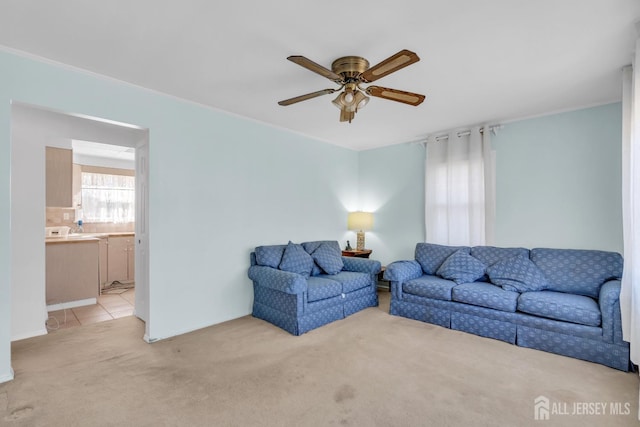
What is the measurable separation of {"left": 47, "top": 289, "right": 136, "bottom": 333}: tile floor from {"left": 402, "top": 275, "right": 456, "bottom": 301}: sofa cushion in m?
3.54

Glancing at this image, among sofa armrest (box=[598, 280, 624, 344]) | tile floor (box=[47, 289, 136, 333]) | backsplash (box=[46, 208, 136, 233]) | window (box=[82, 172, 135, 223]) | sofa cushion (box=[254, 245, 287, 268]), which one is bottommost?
tile floor (box=[47, 289, 136, 333])

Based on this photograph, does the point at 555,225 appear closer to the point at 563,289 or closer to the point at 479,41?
the point at 563,289

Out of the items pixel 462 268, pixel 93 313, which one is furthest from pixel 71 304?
pixel 462 268

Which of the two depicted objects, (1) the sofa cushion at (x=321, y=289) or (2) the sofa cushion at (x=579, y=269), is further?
(1) the sofa cushion at (x=321, y=289)

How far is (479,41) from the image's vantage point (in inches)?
88.0

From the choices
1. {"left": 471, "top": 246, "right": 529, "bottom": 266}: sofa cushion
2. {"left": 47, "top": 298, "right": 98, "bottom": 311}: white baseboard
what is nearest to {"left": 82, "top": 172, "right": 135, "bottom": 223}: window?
{"left": 47, "top": 298, "right": 98, "bottom": 311}: white baseboard

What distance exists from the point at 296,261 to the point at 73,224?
4608mm

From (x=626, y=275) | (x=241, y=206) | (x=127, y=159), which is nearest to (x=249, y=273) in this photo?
(x=241, y=206)

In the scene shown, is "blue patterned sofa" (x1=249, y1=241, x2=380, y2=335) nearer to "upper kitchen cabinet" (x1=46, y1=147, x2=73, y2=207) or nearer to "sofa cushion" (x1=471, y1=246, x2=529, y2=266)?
"sofa cushion" (x1=471, y1=246, x2=529, y2=266)

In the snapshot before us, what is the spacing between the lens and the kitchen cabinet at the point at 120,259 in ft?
18.2

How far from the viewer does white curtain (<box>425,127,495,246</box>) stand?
4.16m

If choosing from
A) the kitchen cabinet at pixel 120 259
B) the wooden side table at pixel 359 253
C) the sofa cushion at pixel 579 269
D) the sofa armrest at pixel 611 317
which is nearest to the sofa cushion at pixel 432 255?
the sofa cushion at pixel 579 269

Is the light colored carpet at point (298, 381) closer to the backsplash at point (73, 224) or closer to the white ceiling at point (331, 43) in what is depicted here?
the white ceiling at point (331, 43)

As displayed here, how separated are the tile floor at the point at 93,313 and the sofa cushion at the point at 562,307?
455cm
